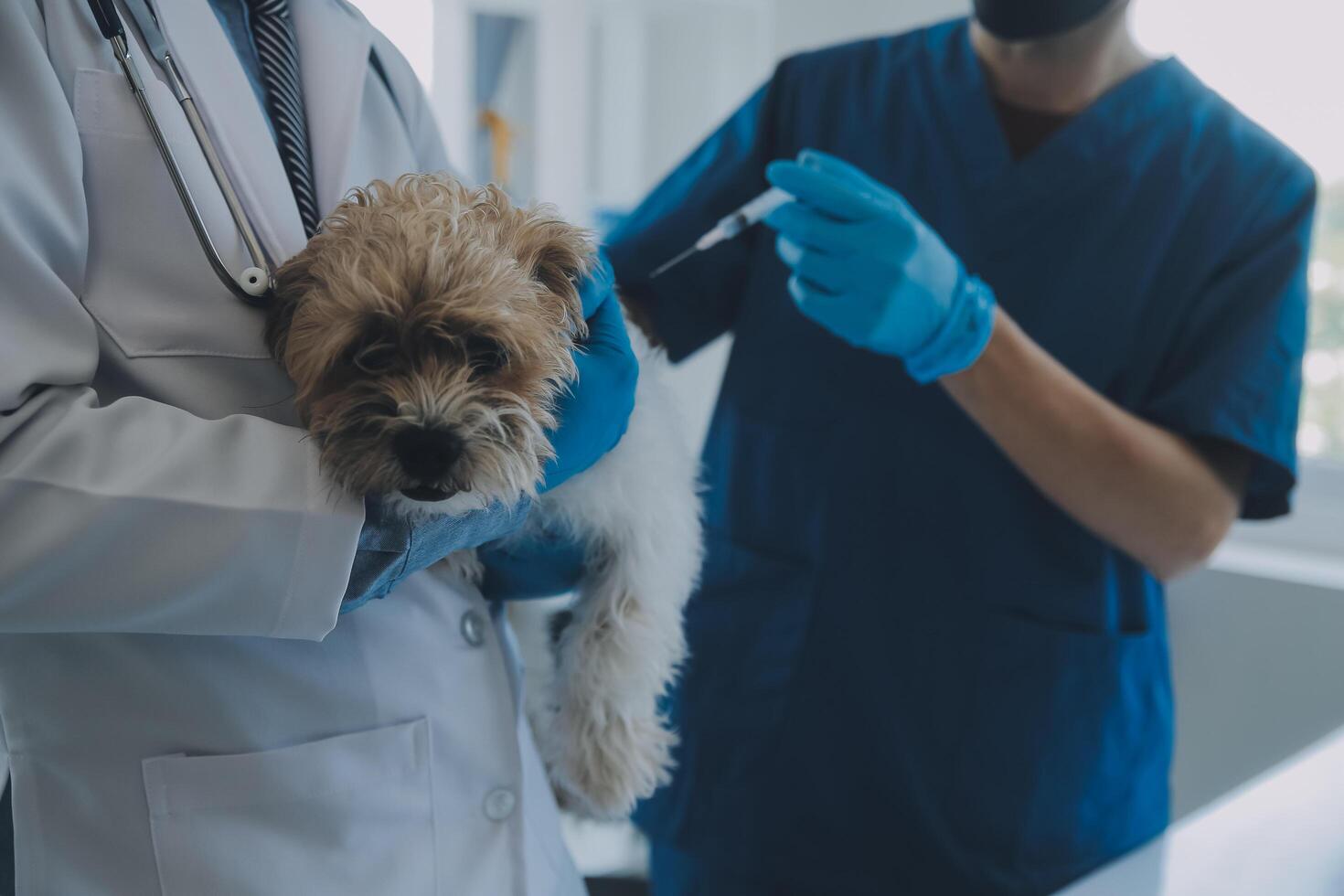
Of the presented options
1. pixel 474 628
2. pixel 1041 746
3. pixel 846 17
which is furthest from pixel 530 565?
pixel 846 17

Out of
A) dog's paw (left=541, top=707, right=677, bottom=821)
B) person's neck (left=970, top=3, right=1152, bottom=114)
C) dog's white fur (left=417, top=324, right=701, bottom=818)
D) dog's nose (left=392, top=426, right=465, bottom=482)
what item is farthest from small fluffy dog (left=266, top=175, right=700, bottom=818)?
person's neck (left=970, top=3, right=1152, bottom=114)

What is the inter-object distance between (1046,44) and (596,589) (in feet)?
3.38

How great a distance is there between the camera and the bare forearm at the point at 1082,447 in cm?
124

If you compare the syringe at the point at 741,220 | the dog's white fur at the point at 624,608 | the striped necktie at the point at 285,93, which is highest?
the striped necktie at the point at 285,93

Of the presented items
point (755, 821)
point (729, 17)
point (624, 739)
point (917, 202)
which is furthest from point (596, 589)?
point (729, 17)

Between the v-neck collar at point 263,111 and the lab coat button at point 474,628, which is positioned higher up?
the v-neck collar at point 263,111

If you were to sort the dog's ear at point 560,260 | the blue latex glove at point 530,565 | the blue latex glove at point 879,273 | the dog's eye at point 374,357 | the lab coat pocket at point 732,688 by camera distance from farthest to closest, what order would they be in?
the lab coat pocket at point 732,688, the blue latex glove at point 879,273, the blue latex glove at point 530,565, the dog's ear at point 560,260, the dog's eye at point 374,357

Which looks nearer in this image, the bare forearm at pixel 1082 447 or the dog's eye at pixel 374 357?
the dog's eye at pixel 374 357

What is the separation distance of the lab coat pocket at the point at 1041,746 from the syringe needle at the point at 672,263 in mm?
671

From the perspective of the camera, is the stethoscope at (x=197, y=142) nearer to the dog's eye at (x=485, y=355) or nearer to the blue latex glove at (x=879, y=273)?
the dog's eye at (x=485, y=355)

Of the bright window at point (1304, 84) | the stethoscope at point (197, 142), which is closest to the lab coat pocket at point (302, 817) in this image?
the stethoscope at point (197, 142)

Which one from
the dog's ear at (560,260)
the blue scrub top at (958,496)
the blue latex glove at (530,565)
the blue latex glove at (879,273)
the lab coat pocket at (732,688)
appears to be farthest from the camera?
the lab coat pocket at (732,688)

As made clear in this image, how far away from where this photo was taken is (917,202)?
1.47m

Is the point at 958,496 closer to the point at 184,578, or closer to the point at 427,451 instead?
the point at 427,451
